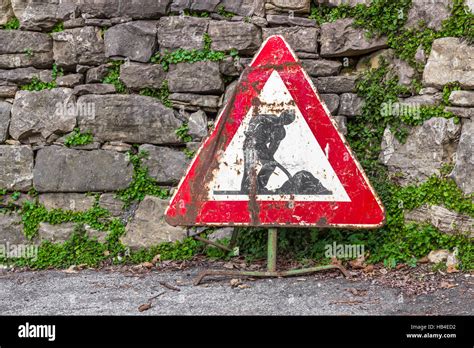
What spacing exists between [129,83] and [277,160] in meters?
1.58

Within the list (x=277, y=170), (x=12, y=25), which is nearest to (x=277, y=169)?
(x=277, y=170)

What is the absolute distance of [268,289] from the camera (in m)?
3.34

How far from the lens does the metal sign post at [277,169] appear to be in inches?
134

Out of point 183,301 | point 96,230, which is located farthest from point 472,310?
point 96,230

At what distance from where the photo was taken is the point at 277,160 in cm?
349

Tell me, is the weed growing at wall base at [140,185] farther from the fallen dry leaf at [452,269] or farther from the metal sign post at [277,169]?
the fallen dry leaf at [452,269]

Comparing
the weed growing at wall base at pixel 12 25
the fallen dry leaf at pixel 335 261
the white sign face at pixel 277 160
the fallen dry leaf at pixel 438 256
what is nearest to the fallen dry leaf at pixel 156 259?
the white sign face at pixel 277 160

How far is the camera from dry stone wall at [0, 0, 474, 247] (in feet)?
14.2

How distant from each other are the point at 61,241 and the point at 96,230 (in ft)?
0.95

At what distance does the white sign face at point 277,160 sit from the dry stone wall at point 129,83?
0.86 meters

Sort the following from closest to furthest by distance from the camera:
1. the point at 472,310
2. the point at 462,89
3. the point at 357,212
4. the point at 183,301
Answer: the point at 472,310
the point at 183,301
the point at 357,212
the point at 462,89

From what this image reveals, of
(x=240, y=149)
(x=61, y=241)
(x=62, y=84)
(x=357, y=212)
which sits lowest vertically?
(x=61, y=241)

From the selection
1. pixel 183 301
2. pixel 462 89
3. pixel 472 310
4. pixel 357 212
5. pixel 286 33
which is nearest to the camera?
pixel 472 310

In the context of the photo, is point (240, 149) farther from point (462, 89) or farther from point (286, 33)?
point (462, 89)
